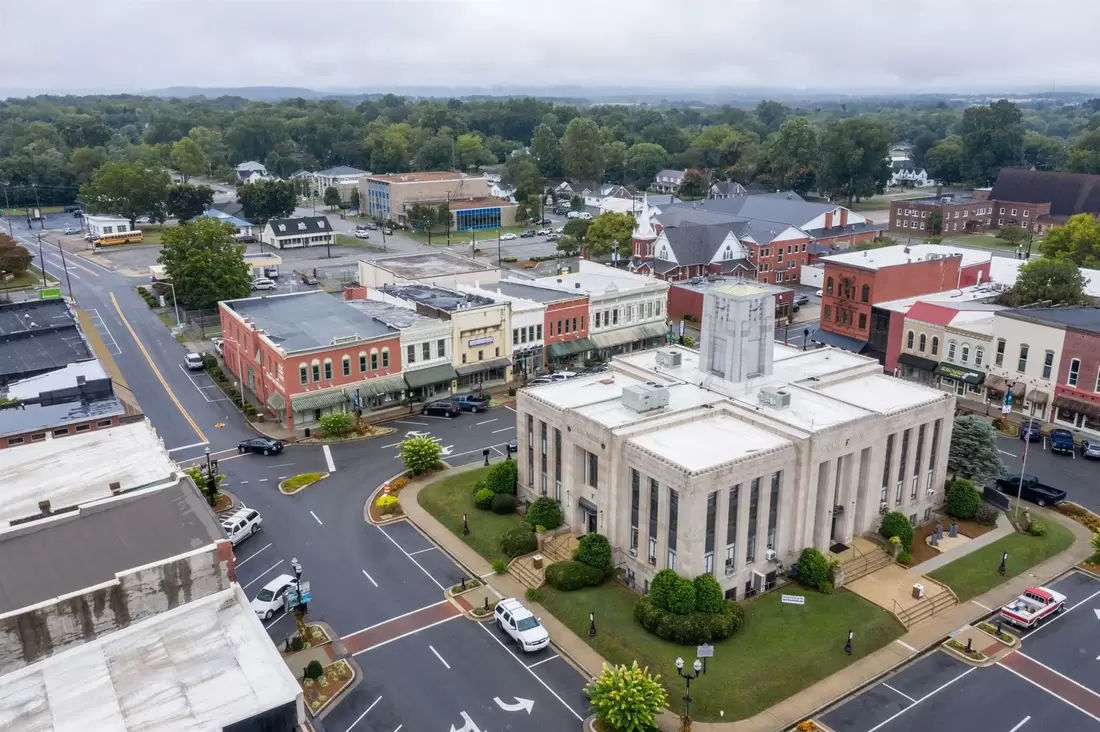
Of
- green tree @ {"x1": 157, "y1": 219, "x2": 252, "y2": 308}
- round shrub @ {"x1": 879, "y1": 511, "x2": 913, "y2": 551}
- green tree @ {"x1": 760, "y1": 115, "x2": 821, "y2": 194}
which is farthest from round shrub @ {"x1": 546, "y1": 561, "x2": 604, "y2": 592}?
green tree @ {"x1": 760, "y1": 115, "x2": 821, "y2": 194}

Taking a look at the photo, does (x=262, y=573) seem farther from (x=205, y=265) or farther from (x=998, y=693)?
(x=205, y=265)

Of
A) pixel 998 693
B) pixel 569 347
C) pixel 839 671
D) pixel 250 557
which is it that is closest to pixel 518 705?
pixel 839 671

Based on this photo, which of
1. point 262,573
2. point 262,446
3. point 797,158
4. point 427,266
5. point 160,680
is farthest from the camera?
point 797,158

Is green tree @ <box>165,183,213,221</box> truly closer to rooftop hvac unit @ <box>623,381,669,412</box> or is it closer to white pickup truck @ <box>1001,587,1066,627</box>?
rooftop hvac unit @ <box>623,381,669,412</box>

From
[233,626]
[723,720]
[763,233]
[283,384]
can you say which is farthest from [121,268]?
[723,720]

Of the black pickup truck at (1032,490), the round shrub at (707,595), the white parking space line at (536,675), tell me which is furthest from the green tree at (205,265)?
the black pickup truck at (1032,490)

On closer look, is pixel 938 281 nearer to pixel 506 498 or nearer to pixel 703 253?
pixel 703 253
